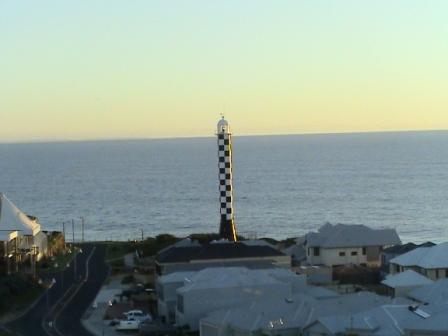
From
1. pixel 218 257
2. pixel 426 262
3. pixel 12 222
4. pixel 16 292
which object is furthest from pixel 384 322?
pixel 12 222

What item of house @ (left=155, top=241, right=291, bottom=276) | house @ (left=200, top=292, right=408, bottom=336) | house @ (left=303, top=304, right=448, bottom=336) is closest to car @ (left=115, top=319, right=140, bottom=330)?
house @ (left=200, top=292, right=408, bottom=336)

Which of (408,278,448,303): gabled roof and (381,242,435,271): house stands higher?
(408,278,448,303): gabled roof

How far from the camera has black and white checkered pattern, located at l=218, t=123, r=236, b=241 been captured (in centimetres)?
4506

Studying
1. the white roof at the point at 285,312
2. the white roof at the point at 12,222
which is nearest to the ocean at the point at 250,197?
the white roof at the point at 12,222

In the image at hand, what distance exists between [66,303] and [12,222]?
11.1 meters

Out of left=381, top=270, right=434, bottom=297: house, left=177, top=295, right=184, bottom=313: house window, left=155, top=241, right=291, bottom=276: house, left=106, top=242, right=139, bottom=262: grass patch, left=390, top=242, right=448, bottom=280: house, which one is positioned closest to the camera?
left=177, top=295, right=184, bottom=313: house window

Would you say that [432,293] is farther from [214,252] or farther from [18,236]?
[18,236]

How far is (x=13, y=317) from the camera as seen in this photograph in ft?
111

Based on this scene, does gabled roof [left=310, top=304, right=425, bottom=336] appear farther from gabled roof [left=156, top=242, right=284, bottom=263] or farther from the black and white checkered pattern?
the black and white checkered pattern

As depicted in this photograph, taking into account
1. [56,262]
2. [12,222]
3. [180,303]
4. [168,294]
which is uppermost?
[12,222]

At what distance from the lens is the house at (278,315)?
26312 mm

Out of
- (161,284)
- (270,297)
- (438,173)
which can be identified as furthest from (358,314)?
(438,173)

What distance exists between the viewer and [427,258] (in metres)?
37.1

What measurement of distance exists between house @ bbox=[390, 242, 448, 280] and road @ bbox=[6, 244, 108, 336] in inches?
484
